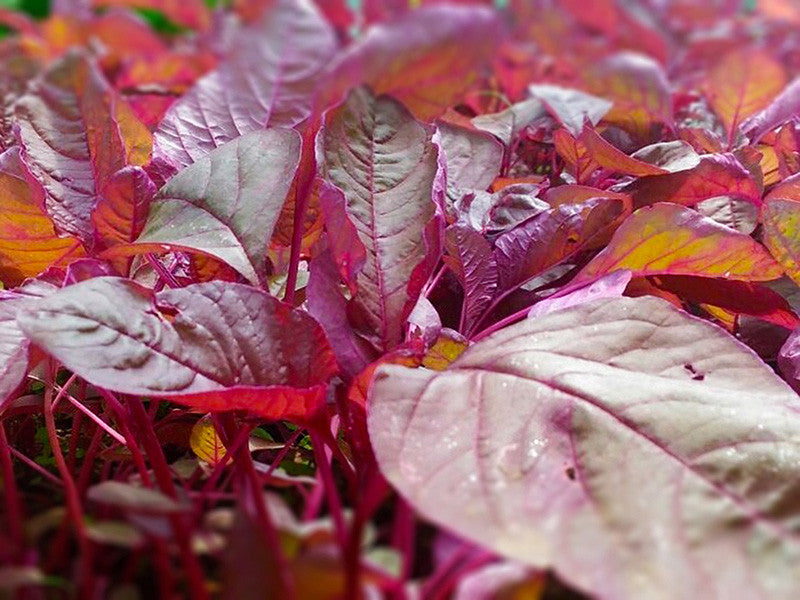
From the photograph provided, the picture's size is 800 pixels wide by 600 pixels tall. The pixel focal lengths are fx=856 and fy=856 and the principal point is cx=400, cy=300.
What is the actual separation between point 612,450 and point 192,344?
0.21m

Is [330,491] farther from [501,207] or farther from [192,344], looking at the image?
[501,207]

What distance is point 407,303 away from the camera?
Result: 508 mm

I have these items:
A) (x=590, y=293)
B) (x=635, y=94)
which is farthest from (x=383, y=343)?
(x=635, y=94)

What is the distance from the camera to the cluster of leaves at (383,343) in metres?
0.34

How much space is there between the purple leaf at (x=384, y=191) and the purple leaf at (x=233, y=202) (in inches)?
1.2

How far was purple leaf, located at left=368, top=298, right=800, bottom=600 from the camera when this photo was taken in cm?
34

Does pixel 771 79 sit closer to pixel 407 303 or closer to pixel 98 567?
pixel 407 303

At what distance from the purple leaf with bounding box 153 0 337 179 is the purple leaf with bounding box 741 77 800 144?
415mm

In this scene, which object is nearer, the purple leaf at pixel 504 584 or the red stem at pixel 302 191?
the purple leaf at pixel 504 584

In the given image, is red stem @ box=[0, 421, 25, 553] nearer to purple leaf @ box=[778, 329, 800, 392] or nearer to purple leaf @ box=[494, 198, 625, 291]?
purple leaf @ box=[494, 198, 625, 291]

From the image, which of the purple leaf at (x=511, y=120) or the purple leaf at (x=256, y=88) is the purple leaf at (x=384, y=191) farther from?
the purple leaf at (x=511, y=120)

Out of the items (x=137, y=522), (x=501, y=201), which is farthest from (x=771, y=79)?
(x=137, y=522)

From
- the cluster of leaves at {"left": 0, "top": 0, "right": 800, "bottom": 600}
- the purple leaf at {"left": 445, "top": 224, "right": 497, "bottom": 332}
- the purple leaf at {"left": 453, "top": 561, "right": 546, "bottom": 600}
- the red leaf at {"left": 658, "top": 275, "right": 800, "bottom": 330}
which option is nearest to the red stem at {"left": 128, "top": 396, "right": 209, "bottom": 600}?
the cluster of leaves at {"left": 0, "top": 0, "right": 800, "bottom": 600}

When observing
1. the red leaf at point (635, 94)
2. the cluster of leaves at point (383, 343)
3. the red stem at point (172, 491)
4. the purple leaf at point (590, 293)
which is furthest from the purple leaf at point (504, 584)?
the red leaf at point (635, 94)
